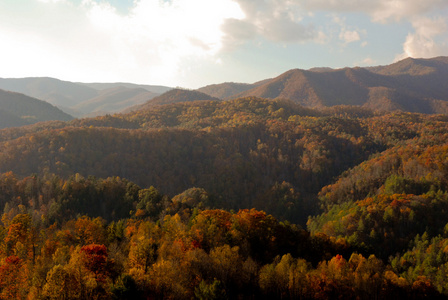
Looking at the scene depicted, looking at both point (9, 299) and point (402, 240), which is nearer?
point (9, 299)

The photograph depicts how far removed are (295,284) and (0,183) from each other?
147 meters

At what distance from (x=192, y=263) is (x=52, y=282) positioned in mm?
21610

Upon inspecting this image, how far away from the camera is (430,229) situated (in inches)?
5871

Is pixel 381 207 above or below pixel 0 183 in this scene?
below

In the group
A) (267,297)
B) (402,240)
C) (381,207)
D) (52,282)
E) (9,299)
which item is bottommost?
(402,240)

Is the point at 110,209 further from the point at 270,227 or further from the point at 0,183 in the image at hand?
the point at 270,227

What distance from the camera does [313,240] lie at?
331 ft

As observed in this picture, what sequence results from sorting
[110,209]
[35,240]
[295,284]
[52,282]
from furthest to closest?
[110,209]
[35,240]
[295,284]
[52,282]

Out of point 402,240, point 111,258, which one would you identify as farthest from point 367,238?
point 111,258

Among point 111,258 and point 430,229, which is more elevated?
point 111,258

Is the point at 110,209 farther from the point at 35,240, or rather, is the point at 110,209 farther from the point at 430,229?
the point at 430,229

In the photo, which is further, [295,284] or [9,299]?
[295,284]

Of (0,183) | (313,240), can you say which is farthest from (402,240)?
(0,183)

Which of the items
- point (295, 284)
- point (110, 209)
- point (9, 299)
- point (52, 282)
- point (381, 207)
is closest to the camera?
point (52, 282)
